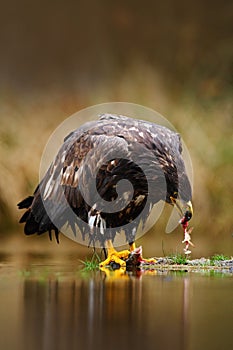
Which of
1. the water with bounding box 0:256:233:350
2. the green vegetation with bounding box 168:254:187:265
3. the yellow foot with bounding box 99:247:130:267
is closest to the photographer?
the water with bounding box 0:256:233:350

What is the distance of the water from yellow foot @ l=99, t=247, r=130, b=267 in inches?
13.8

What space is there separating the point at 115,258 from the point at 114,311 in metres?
1.68

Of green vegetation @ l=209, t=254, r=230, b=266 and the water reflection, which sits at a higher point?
green vegetation @ l=209, t=254, r=230, b=266

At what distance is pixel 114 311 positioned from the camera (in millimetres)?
2207

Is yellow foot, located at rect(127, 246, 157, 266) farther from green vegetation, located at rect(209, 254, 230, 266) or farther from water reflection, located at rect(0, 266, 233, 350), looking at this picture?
water reflection, located at rect(0, 266, 233, 350)

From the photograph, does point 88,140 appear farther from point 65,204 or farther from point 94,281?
point 94,281

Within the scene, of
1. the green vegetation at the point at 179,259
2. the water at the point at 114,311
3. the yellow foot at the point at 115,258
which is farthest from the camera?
the green vegetation at the point at 179,259

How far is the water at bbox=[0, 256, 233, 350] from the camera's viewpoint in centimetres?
172

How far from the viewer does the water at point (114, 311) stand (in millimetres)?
1718

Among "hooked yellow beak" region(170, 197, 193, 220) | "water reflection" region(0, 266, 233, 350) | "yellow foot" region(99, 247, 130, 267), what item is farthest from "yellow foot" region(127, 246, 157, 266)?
"water reflection" region(0, 266, 233, 350)

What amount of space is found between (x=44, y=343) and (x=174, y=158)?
2403mm

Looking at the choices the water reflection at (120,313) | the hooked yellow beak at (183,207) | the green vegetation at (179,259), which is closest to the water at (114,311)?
the water reflection at (120,313)

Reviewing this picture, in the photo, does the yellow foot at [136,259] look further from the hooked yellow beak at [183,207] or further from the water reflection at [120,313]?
the water reflection at [120,313]

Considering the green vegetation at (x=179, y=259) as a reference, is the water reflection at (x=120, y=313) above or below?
below
